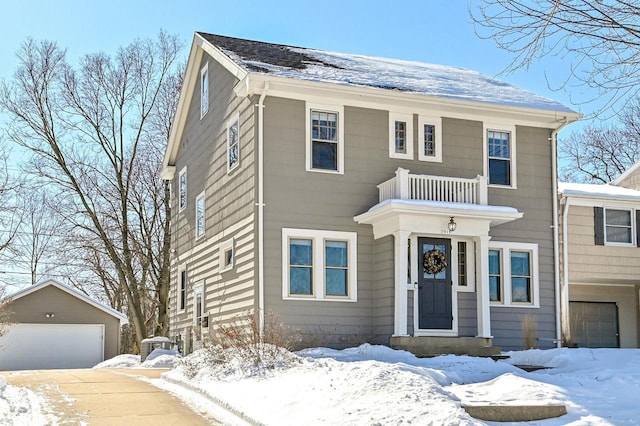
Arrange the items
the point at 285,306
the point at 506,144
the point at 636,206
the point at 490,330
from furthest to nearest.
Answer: the point at 636,206, the point at 506,144, the point at 490,330, the point at 285,306

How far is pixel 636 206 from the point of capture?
80.1 ft

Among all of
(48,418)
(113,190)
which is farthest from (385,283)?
(113,190)

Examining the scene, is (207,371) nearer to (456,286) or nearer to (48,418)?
(48,418)

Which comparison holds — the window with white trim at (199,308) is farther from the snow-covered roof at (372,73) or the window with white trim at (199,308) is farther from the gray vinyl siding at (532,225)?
the gray vinyl siding at (532,225)

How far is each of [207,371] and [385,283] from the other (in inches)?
234

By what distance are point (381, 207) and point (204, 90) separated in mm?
8306

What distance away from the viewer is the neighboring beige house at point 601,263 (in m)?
23.5

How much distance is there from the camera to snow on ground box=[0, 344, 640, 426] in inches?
359

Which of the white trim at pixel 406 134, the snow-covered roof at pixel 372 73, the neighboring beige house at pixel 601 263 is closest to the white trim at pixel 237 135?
the snow-covered roof at pixel 372 73

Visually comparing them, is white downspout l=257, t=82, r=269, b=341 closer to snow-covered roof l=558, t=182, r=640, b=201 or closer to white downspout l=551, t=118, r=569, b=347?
white downspout l=551, t=118, r=569, b=347

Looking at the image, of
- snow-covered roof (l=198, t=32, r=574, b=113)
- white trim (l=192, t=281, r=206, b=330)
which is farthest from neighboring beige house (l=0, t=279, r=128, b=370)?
snow-covered roof (l=198, t=32, r=574, b=113)

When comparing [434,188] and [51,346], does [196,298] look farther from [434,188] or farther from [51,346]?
[51,346]

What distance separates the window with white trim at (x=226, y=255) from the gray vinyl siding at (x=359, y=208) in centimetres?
215

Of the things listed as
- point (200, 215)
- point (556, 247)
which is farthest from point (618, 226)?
point (200, 215)
